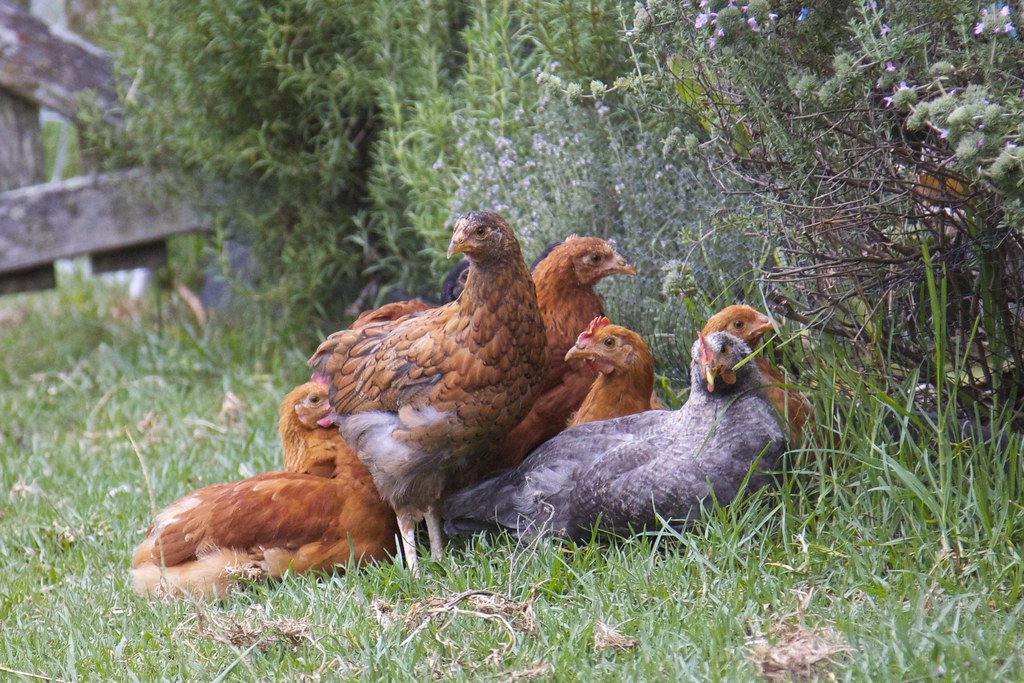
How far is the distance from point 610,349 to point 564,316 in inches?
16.4

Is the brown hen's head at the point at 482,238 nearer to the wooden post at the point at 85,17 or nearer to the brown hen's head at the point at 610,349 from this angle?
the brown hen's head at the point at 610,349

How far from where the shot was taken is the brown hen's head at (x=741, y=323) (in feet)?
11.7

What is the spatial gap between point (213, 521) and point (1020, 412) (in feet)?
8.14

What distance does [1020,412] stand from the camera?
3.32m

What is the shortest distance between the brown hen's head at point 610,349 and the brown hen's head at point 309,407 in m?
0.90

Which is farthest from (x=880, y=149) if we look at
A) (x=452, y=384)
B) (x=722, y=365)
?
(x=452, y=384)

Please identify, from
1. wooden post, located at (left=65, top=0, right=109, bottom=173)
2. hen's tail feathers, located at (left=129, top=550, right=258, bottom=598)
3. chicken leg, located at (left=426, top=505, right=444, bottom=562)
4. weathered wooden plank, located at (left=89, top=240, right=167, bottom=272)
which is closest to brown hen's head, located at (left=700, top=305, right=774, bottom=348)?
chicken leg, located at (left=426, top=505, right=444, bottom=562)

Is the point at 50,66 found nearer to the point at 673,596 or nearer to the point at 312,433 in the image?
the point at 312,433

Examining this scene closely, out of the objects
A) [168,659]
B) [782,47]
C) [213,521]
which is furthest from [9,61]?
[782,47]

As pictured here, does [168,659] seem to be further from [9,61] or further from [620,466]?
[9,61]

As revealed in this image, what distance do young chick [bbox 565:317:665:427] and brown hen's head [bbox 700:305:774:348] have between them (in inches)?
13.0

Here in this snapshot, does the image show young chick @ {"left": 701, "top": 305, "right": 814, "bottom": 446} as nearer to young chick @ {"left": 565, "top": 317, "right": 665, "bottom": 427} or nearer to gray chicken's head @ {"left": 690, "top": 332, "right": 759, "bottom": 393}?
gray chicken's head @ {"left": 690, "top": 332, "right": 759, "bottom": 393}

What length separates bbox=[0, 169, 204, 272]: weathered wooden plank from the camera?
260 inches

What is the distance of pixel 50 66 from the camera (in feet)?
21.4
